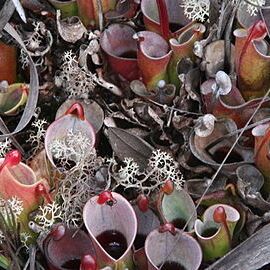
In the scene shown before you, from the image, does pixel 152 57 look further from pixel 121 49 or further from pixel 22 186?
pixel 22 186

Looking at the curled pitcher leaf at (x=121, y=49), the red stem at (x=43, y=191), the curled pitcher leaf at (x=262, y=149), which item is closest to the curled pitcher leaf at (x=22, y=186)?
the red stem at (x=43, y=191)

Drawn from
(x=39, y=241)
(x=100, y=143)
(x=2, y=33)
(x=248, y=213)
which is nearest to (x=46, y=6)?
(x=2, y=33)

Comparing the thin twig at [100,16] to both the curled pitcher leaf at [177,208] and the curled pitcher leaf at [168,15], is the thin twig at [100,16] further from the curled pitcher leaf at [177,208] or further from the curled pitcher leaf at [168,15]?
the curled pitcher leaf at [177,208]

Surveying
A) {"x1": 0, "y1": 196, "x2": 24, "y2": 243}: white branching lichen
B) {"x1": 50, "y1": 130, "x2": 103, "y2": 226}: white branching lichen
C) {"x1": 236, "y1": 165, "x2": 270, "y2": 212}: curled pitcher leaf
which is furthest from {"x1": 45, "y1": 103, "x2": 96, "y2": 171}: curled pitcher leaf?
Answer: {"x1": 236, "y1": 165, "x2": 270, "y2": 212}: curled pitcher leaf

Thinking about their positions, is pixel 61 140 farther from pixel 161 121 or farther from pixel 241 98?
pixel 241 98

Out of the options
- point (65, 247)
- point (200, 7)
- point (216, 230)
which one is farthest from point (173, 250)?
point (200, 7)
